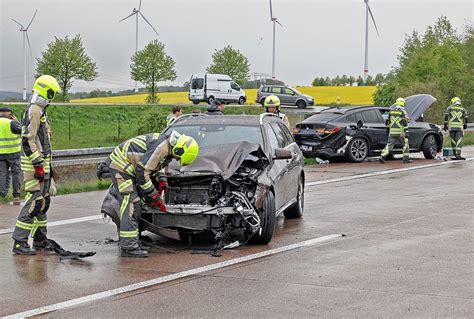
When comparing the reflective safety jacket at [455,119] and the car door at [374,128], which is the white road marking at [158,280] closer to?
the car door at [374,128]

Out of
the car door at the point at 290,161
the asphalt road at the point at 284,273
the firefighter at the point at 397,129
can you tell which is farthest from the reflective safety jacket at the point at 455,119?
the car door at the point at 290,161

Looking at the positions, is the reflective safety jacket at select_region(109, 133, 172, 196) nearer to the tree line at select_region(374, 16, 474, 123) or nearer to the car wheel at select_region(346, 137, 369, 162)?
the car wheel at select_region(346, 137, 369, 162)

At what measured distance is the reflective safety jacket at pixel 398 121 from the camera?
75.4 ft

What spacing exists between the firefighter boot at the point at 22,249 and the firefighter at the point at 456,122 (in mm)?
16961

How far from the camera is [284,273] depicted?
28.8 feet

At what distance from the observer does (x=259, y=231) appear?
10352 millimetres

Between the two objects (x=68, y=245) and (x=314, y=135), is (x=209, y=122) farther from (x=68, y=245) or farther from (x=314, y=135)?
(x=314, y=135)

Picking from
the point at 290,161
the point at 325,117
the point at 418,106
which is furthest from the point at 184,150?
the point at 418,106

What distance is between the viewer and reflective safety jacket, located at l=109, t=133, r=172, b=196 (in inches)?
375

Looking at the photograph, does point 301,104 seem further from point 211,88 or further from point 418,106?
point 418,106

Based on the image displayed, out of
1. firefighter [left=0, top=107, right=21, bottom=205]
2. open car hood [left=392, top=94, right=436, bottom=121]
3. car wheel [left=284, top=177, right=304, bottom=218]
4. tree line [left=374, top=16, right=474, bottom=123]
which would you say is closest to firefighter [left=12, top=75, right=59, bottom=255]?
car wheel [left=284, top=177, right=304, bottom=218]

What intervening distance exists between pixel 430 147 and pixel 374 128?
85.2 inches

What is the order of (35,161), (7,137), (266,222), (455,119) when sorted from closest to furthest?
(35,161)
(266,222)
(7,137)
(455,119)

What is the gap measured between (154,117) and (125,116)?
13.1 meters
